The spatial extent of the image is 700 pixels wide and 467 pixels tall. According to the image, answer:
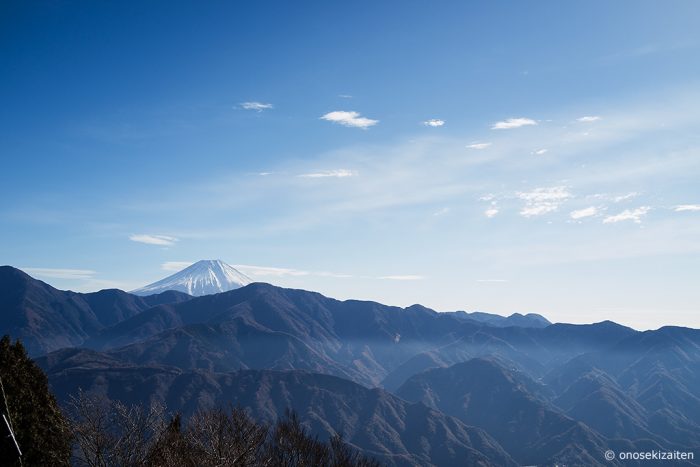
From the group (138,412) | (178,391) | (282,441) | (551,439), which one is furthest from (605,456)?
(138,412)

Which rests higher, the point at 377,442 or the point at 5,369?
the point at 5,369

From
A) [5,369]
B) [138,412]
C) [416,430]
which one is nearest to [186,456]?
[138,412]

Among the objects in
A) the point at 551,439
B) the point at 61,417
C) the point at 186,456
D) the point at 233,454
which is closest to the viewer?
the point at 233,454

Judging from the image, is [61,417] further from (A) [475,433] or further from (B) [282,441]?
(A) [475,433]

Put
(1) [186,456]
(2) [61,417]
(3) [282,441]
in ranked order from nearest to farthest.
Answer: (1) [186,456]
(2) [61,417]
(3) [282,441]

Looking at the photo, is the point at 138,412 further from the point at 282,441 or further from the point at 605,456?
the point at 605,456

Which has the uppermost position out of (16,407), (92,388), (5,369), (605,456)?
(5,369)

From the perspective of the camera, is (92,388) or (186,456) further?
(92,388)
